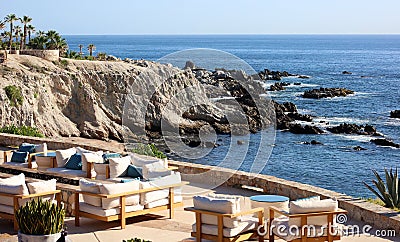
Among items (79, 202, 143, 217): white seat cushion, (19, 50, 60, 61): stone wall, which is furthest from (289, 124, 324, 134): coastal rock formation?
(79, 202, 143, 217): white seat cushion

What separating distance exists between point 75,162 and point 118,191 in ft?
12.2

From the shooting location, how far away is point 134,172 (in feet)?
39.6

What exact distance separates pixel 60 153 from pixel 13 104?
28536mm

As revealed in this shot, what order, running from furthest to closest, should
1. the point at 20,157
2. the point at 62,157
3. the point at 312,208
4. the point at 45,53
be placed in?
the point at 45,53
the point at 20,157
the point at 62,157
the point at 312,208

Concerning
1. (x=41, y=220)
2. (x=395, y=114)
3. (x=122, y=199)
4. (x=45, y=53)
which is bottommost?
(x=395, y=114)

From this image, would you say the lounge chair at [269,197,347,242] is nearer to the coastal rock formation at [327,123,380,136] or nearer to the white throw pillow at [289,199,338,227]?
the white throw pillow at [289,199,338,227]

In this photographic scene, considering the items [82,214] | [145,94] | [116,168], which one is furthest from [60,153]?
[145,94]

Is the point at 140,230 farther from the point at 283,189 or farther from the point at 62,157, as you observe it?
the point at 62,157

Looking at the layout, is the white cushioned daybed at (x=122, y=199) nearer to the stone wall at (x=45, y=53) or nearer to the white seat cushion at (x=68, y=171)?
the white seat cushion at (x=68, y=171)

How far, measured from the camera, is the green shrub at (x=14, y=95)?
1588 inches

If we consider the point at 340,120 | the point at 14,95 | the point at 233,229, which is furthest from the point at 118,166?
the point at 340,120

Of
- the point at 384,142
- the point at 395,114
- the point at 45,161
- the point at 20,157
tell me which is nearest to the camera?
the point at 45,161

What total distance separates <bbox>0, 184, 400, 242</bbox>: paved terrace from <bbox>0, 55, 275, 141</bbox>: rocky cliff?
30.6 meters

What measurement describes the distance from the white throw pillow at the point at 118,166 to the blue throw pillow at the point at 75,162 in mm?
1134
